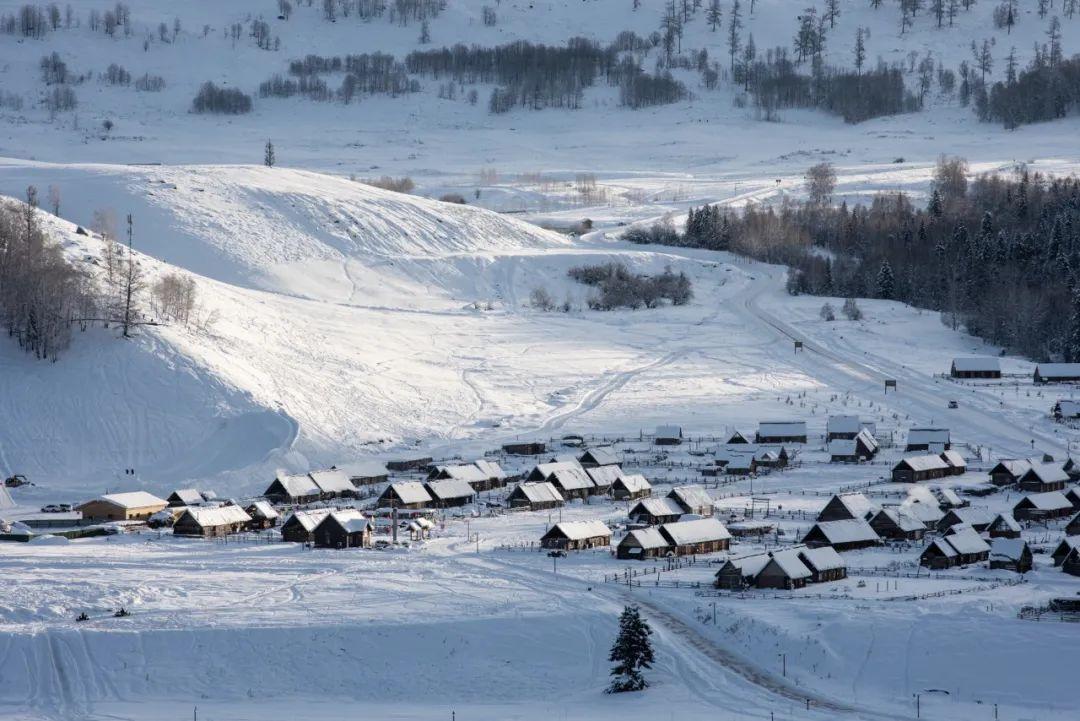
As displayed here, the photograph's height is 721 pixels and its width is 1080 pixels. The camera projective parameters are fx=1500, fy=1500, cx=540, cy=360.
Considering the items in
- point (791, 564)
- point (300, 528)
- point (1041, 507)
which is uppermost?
point (791, 564)

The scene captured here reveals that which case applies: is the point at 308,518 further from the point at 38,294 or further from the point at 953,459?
the point at 953,459

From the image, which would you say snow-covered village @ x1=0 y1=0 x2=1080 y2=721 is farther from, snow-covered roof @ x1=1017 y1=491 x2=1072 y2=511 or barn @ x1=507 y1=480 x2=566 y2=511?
snow-covered roof @ x1=1017 y1=491 x2=1072 y2=511

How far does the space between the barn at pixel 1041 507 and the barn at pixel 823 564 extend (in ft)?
33.6

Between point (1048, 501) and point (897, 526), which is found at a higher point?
point (1048, 501)

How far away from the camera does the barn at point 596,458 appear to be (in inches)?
2253

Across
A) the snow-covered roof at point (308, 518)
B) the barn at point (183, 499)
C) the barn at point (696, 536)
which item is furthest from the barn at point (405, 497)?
the barn at point (696, 536)

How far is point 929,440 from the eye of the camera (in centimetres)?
5941

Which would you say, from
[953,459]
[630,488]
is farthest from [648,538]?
[953,459]

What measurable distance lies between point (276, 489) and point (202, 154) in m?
112

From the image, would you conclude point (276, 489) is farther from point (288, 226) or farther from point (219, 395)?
point (288, 226)

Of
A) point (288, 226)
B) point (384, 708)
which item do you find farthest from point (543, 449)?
point (288, 226)

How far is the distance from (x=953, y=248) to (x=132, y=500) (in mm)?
74542

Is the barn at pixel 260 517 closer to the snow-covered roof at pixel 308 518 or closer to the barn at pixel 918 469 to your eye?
the snow-covered roof at pixel 308 518

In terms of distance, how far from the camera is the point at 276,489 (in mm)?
53656
